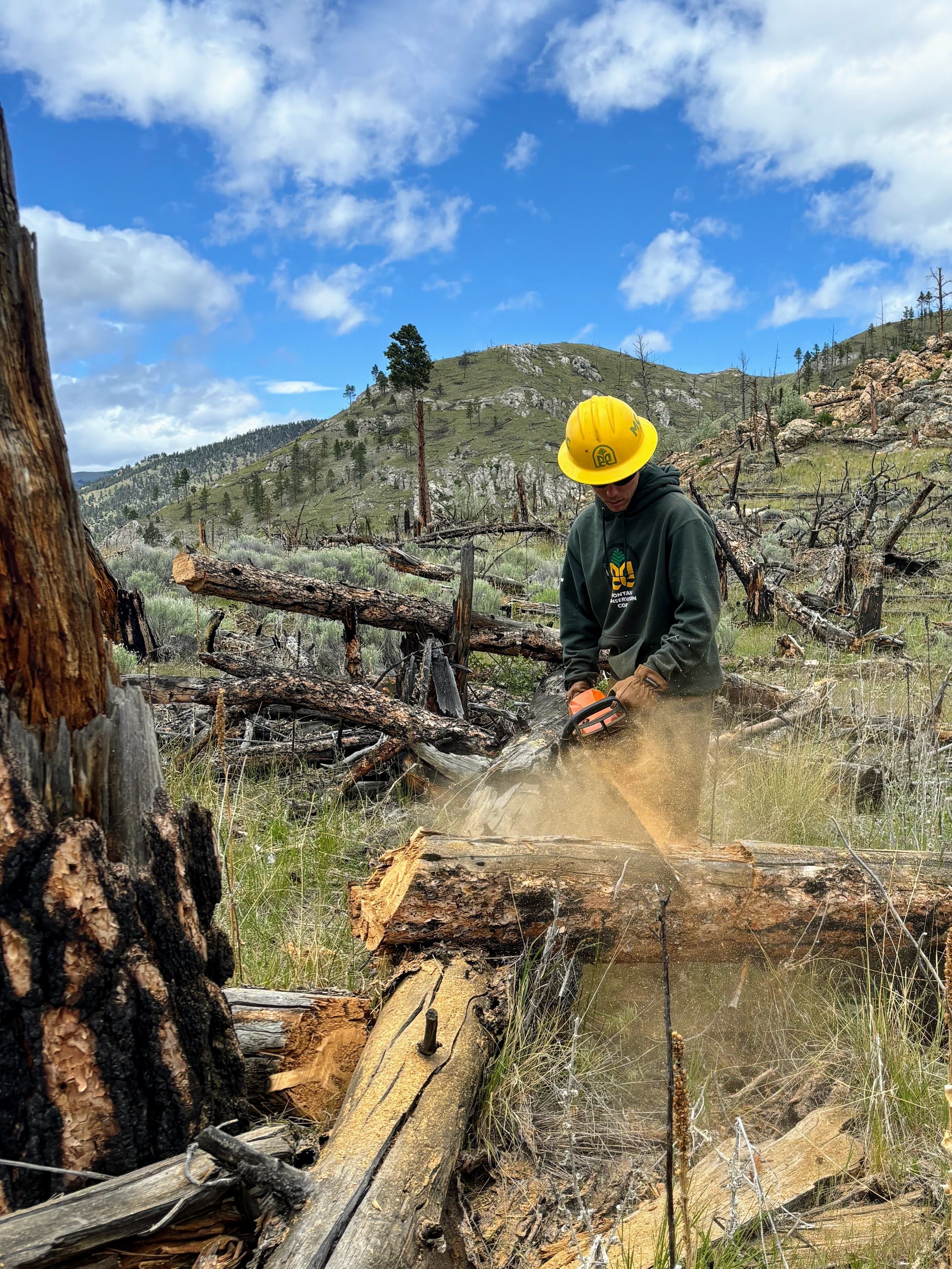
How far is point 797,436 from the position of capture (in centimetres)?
3859

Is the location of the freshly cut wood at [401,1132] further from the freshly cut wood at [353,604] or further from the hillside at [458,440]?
the hillside at [458,440]

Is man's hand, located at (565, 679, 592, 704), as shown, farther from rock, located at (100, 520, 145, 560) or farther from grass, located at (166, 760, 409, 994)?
rock, located at (100, 520, 145, 560)

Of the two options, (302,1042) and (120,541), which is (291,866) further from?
(120,541)

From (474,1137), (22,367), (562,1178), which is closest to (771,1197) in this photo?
(562,1178)

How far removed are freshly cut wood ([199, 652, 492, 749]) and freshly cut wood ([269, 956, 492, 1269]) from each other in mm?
2748

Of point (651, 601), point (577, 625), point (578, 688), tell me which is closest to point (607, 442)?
point (651, 601)

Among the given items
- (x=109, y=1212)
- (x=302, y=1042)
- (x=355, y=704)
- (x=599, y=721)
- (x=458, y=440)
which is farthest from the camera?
(x=458, y=440)

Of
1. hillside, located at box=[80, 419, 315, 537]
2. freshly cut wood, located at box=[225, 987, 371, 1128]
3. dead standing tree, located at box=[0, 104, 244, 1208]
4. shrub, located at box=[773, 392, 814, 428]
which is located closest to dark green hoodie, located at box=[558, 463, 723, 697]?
freshly cut wood, located at box=[225, 987, 371, 1128]

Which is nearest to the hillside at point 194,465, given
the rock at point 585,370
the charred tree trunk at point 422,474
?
the rock at point 585,370

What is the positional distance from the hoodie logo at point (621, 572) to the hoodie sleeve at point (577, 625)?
0.94ft

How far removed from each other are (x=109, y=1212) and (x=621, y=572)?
3499mm

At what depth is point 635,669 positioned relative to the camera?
4.18 metres

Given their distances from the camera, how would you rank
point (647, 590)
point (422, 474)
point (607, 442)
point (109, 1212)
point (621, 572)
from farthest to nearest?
1. point (422, 474)
2. point (621, 572)
3. point (647, 590)
4. point (607, 442)
5. point (109, 1212)

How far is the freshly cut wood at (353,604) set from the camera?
5328mm
